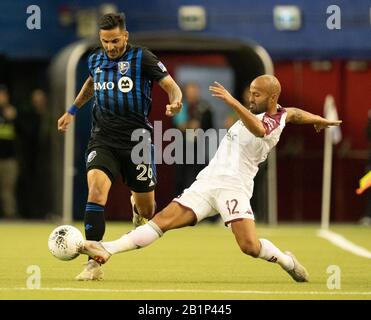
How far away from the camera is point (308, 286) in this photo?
10.3m

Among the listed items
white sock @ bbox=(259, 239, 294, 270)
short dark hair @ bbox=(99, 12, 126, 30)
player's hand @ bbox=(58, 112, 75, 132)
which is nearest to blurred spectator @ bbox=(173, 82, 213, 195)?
player's hand @ bbox=(58, 112, 75, 132)

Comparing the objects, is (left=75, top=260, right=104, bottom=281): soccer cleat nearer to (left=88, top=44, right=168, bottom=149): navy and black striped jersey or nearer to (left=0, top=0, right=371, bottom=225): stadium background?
(left=88, top=44, right=168, bottom=149): navy and black striped jersey

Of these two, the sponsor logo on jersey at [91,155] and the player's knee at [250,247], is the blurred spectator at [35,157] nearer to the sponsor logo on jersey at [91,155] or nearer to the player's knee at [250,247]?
the sponsor logo on jersey at [91,155]

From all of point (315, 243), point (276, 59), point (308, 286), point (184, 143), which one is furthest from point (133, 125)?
point (276, 59)

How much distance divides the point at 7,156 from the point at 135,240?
1160 centimetres

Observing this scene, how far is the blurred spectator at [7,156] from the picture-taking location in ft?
70.1

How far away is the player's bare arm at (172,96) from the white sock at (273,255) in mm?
1383

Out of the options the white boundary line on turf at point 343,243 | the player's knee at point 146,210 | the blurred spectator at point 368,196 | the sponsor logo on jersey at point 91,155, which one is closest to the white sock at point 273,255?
the player's knee at point 146,210

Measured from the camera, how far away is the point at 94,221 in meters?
10.6

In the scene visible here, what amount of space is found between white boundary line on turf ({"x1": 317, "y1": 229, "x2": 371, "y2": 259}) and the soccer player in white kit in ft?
12.1

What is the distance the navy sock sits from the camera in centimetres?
1056

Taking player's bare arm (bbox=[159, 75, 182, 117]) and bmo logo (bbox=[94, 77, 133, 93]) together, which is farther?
bmo logo (bbox=[94, 77, 133, 93])

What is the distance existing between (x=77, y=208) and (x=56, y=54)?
313 cm

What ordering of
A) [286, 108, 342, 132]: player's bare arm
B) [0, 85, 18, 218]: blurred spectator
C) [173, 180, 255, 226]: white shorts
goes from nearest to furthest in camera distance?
[173, 180, 255, 226]: white shorts → [286, 108, 342, 132]: player's bare arm → [0, 85, 18, 218]: blurred spectator
